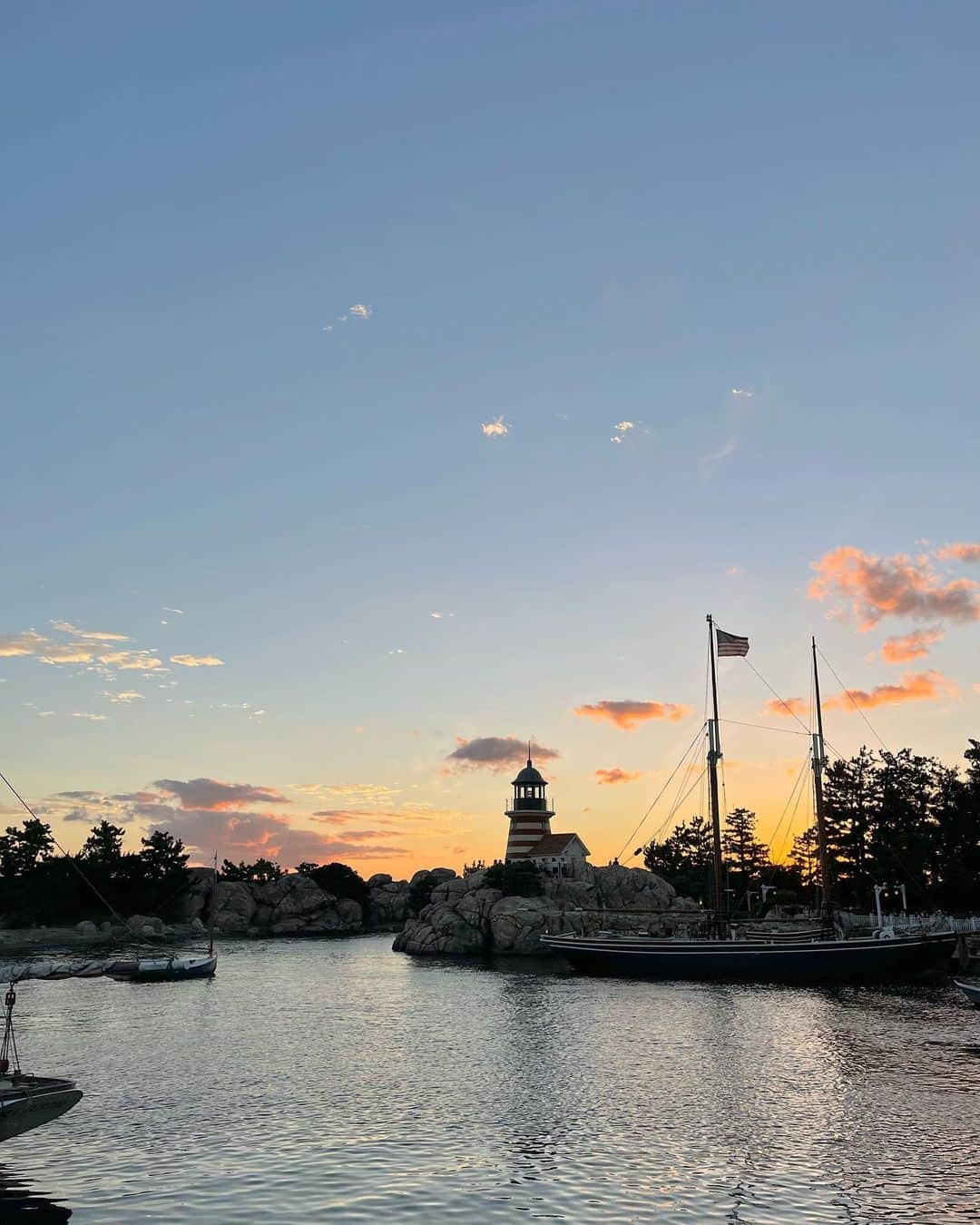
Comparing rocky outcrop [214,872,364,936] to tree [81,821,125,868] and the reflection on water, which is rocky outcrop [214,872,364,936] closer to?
tree [81,821,125,868]

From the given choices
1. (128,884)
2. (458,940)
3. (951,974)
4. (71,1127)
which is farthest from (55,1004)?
(128,884)

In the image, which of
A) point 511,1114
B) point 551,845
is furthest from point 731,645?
point 551,845

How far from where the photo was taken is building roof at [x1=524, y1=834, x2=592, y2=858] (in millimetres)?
136875

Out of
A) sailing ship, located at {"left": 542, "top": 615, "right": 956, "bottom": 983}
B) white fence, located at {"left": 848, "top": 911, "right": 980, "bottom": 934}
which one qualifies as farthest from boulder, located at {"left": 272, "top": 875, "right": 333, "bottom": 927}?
white fence, located at {"left": 848, "top": 911, "right": 980, "bottom": 934}

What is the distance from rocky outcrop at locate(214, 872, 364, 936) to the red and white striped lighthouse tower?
43.0 m

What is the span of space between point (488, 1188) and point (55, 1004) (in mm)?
55183

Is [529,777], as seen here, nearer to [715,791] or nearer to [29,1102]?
[715,791]

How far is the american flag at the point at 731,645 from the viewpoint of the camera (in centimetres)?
8081

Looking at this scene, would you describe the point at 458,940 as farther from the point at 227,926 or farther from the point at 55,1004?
the point at 227,926

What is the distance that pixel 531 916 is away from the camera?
11075 cm

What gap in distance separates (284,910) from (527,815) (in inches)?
2080

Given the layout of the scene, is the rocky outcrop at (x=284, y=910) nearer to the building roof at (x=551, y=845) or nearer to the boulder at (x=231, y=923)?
the boulder at (x=231, y=923)

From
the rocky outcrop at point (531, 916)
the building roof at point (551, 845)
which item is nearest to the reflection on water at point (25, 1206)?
the rocky outcrop at point (531, 916)

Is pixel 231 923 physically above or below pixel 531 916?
below
